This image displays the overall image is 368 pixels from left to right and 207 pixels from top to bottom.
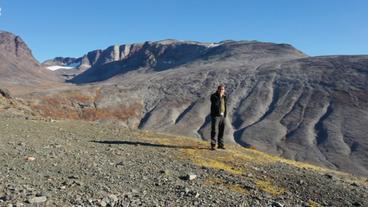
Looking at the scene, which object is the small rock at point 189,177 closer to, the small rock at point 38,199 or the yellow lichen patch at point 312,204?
the yellow lichen patch at point 312,204

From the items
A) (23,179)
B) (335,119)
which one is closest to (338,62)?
(335,119)

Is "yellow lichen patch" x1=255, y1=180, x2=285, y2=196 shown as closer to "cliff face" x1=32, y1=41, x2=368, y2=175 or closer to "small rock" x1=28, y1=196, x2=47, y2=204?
"small rock" x1=28, y1=196, x2=47, y2=204

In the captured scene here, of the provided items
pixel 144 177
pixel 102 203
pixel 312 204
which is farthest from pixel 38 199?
pixel 312 204

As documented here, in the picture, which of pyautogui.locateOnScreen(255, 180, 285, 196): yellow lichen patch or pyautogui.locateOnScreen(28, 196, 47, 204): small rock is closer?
pyautogui.locateOnScreen(28, 196, 47, 204): small rock

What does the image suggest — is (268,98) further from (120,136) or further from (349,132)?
(120,136)

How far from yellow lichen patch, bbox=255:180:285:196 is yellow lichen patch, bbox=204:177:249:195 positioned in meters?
0.61

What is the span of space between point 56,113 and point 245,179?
120 m

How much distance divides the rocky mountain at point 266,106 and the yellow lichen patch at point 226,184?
275 feet

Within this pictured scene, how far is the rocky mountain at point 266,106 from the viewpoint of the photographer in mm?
107875

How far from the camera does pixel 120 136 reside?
21.4m

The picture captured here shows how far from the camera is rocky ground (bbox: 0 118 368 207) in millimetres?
11125

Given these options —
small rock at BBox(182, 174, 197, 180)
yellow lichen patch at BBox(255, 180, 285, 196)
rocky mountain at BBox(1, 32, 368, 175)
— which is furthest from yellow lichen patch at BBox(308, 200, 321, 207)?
rocky mountain at BBox(1, 32, 368, 175)

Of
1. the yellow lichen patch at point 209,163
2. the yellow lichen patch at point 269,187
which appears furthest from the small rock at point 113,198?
the yellow lichen patch at point 209,163

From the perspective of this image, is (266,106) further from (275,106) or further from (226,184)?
(226,184)
